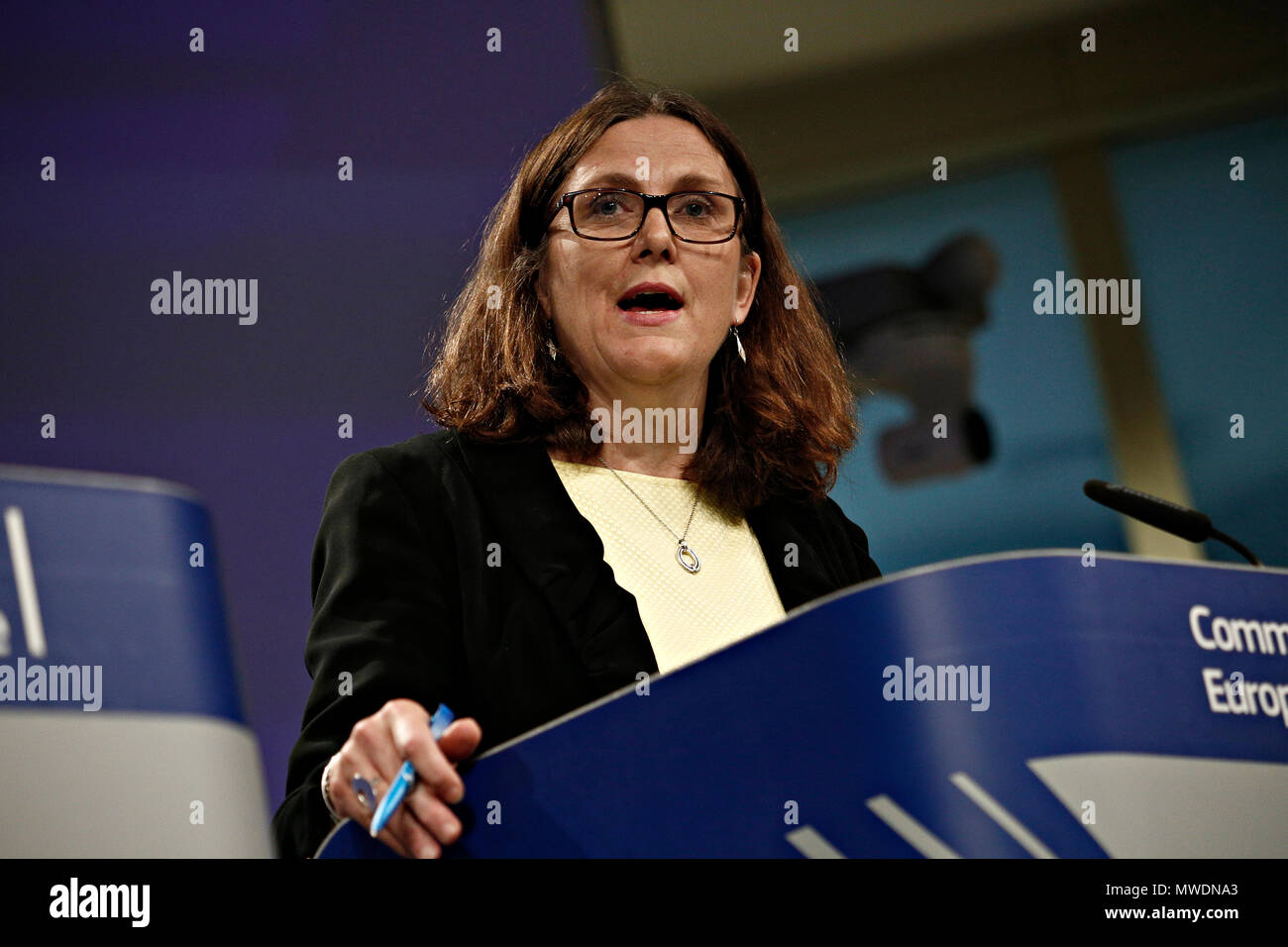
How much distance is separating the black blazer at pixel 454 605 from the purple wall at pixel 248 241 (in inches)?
33.0

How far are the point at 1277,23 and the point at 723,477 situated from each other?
2576 mm

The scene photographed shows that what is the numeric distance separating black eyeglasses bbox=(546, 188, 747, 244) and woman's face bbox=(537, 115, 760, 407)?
0.04ft

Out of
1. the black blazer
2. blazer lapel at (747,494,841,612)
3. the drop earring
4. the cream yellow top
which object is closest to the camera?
the black blazer

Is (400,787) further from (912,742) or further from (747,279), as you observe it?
(747,279)

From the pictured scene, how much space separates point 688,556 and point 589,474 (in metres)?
0.18

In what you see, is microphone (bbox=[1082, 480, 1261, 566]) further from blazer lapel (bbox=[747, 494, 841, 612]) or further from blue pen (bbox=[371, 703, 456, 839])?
blue pen (bbox=[371, 703, 456, 839])

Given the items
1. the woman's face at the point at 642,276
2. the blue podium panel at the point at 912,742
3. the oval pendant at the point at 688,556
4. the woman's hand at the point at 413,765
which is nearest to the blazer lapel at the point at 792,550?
the oval pendant at the point at 688,556

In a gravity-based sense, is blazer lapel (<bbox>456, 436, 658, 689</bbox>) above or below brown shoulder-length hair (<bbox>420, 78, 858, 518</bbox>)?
below

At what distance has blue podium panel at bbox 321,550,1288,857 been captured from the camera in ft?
3.47

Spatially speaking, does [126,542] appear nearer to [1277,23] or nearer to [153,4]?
[153,4]

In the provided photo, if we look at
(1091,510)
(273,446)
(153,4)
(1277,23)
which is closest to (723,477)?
(273,446)

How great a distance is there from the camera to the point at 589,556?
4.94ft

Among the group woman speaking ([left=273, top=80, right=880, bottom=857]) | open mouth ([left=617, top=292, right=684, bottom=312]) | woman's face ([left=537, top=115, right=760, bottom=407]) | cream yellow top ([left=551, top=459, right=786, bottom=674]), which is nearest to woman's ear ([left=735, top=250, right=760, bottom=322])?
woman speaking ([left=273, top=80, right=880, bottom=857])

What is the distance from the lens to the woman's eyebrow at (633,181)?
171 centimetres
